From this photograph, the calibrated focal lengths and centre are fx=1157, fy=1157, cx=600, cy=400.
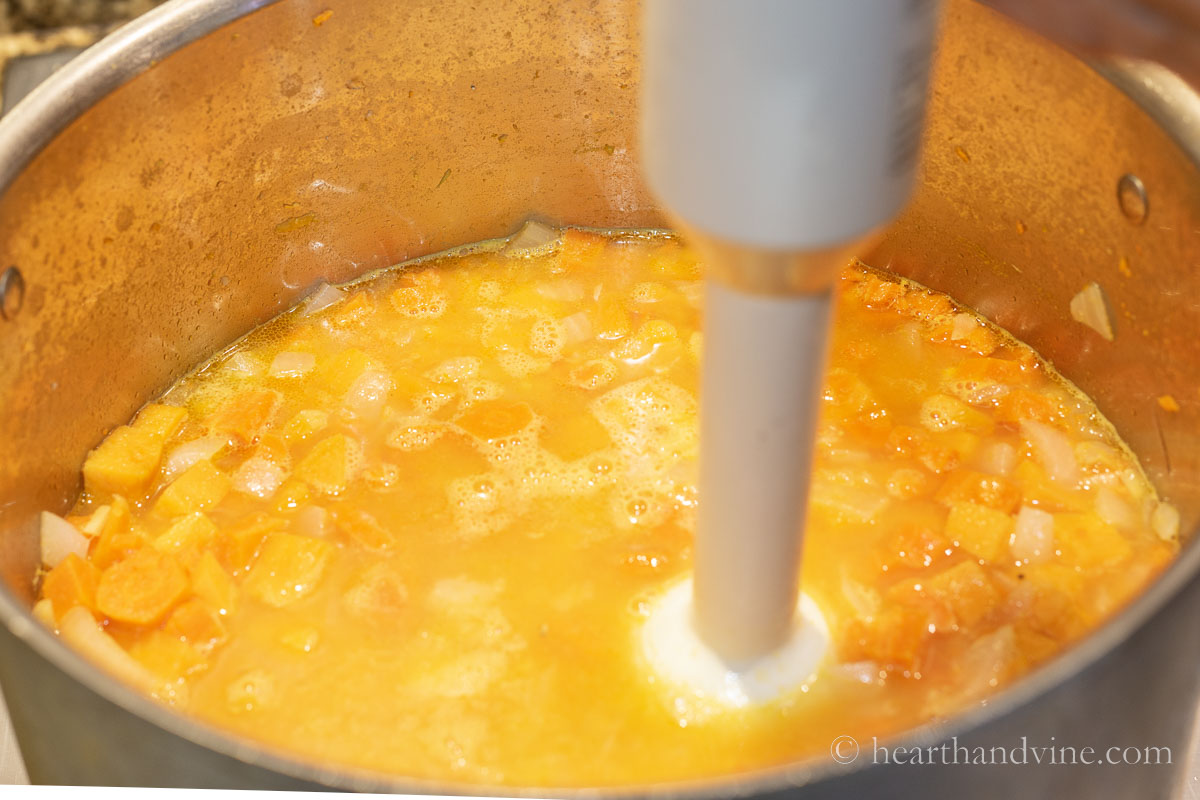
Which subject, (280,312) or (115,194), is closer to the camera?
(115,194)

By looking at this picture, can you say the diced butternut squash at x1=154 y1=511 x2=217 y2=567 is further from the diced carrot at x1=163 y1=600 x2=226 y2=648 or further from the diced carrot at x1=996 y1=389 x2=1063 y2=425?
the diced carrot at x1=996 y1=389 x2=1063 y2=425

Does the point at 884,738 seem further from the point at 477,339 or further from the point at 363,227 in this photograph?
the point at 363,227

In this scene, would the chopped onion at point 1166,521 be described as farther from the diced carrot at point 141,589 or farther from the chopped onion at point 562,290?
the diced carrot at point 141,589

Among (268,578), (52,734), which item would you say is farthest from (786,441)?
(268,578)

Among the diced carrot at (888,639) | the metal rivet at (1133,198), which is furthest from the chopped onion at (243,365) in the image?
the metal rivet at (1133,198)

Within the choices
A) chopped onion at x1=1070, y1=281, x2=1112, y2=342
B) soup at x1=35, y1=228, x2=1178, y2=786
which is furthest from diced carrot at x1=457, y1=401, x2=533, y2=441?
chopped onion at x1=1070, y1=281, x2=1112, y2=342

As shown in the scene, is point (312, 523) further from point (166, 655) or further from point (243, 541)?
point (166, 655)
